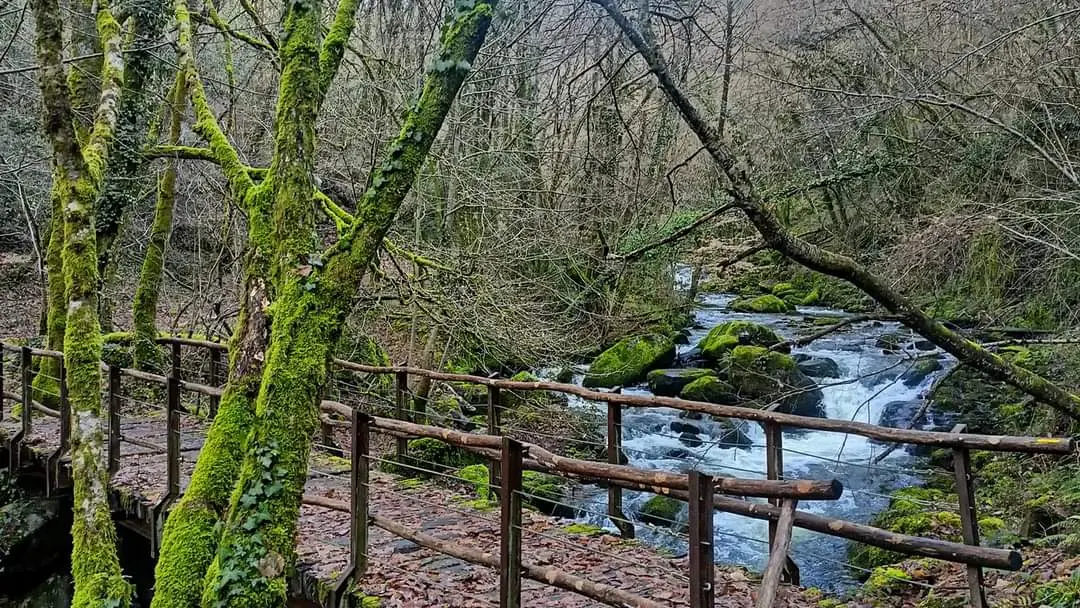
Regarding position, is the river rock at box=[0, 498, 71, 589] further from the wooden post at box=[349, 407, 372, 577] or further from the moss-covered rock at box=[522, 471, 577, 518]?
the wooden post at box=[349, 407, 372, 577]

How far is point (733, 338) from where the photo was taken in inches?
617

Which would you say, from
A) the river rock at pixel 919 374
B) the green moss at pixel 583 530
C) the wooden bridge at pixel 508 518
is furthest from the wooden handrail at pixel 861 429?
the river rock at pixel 919 374

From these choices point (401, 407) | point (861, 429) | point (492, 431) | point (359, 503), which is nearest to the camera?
point (861, 429)

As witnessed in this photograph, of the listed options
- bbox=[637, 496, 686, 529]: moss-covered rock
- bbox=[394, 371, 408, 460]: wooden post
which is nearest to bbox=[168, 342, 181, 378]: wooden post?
bbox=[394, 371, 408, 460]: wooden post

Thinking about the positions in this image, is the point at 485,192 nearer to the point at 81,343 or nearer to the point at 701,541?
the point at 81,343

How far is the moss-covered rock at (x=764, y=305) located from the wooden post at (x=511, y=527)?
55.4ft

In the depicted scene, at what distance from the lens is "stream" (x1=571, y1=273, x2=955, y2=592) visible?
813 centimetres

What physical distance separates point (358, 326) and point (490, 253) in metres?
2.68

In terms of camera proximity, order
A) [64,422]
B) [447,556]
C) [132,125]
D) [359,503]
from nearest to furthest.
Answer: [359,503] < [447,556] < [64,422] < [132,125]

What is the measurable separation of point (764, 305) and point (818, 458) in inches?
457

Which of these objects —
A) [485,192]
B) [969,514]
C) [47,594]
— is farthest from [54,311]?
[969,514]

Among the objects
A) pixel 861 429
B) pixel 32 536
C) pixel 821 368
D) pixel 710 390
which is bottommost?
pixel 32 536

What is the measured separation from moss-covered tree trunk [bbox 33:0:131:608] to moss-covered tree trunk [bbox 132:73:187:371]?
5.74 m

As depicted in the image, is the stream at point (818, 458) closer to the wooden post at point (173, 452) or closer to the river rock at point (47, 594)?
the wooden post at point (173, 452)
